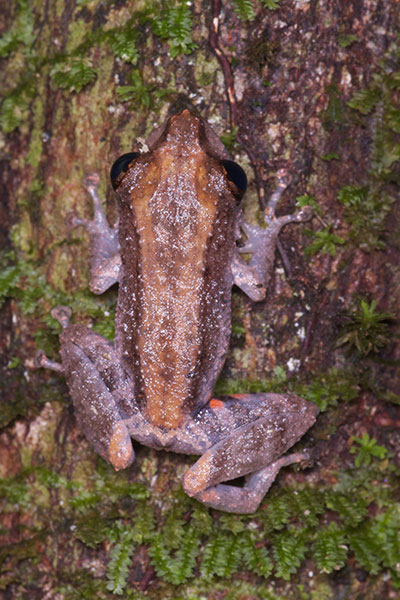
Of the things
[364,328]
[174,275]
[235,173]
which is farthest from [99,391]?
[364,328]

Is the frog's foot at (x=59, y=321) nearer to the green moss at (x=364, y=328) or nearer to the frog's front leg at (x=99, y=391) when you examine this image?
the frog's front leg at (x=99, y=391)

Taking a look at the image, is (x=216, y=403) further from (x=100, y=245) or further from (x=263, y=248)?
(x=100, y=245)

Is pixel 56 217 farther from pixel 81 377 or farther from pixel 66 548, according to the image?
pixel 66 548

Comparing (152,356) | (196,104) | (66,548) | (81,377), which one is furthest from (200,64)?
(66,548)

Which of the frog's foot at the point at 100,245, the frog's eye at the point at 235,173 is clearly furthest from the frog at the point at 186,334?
the frog's foot at the point at 100,245

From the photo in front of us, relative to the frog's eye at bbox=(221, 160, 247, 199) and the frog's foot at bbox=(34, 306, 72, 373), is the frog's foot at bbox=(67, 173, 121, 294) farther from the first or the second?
the frog's eye at bbox=(221, 160, 247, 199)
